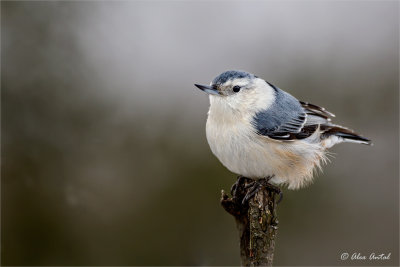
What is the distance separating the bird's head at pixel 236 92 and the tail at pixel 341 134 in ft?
1.86

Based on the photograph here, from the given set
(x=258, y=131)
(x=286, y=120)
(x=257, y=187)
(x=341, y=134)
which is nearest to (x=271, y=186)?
(x=257, y=187)

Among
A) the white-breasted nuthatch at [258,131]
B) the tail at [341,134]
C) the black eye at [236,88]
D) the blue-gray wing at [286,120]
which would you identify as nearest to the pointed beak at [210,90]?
the white-breasted nuthatch at [258,131]

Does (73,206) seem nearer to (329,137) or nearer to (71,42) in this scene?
(71,42)

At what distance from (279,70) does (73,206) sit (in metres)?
2.47

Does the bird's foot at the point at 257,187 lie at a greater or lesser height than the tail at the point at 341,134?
lesser

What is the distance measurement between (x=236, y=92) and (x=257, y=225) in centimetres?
88

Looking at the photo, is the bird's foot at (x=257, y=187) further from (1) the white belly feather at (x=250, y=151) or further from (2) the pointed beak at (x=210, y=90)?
(2) the pointed beak at (x=210, y=90)

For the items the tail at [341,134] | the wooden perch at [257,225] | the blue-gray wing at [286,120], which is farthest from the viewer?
the tail at [341,134]

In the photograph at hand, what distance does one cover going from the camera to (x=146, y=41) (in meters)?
5.10

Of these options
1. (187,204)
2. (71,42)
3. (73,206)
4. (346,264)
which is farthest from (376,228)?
(71,42)

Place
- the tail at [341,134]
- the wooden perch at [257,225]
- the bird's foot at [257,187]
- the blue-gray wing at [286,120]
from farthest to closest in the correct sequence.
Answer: the tail at [341,134]
the blue-gray wing at [286,120]
the bird's foot at [257,187]
the wooden perch at [257,225]

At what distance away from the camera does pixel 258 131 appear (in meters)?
2.86

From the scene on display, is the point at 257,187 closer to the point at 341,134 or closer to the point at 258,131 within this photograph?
the point at 258,131

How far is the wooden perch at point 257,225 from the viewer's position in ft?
8.21
